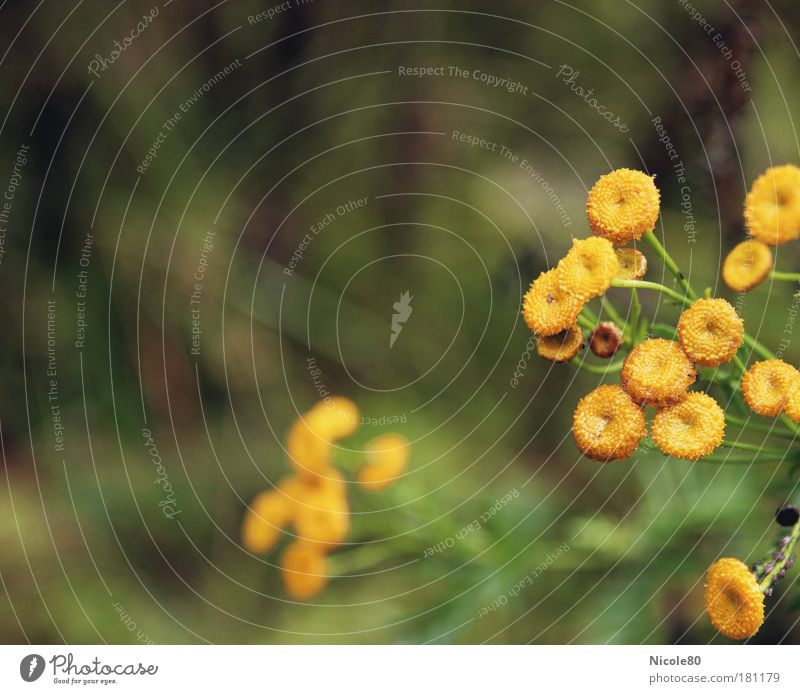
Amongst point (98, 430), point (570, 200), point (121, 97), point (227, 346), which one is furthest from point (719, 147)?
point (98, 430)

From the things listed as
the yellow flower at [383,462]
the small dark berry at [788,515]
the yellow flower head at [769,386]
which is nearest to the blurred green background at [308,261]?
the yellow flower at [383,462]

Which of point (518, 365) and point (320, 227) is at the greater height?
point (320, 227)

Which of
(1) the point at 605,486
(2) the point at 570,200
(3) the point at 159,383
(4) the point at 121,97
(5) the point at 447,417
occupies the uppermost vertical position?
(4) the point at 121,97

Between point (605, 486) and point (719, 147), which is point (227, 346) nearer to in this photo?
point (605, 486)

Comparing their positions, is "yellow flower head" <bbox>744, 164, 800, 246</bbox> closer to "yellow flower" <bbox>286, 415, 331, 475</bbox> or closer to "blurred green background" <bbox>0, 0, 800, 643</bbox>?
"blurred green background" <bbox>0, 0, 800, 643</bbox>

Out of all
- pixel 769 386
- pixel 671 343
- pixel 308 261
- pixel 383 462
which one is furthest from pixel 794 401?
pixel 308 261
